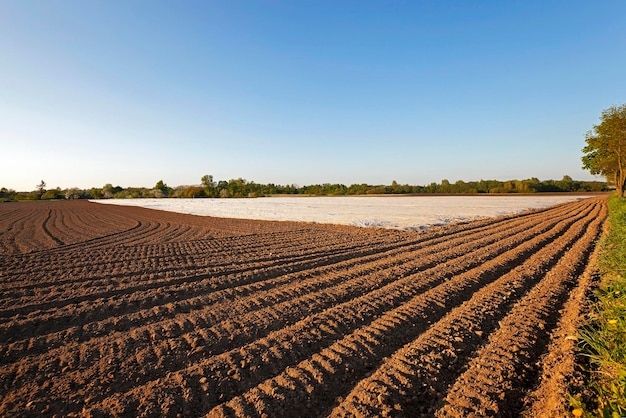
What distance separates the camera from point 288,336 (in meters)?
3.95

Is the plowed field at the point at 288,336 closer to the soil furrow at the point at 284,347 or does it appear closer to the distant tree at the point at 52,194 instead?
the soil furrow at the point at 284,347

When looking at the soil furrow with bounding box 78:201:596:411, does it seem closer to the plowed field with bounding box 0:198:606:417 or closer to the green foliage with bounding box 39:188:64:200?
the plowed field with bounding box 0:198:606:417

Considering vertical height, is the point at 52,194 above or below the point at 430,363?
above

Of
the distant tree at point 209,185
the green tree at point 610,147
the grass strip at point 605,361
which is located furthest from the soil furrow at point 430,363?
the distant tree at point 209,185

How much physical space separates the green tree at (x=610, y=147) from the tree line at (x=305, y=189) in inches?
2139

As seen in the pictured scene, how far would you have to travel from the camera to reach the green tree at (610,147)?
2989 cm

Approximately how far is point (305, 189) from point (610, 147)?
320 feet

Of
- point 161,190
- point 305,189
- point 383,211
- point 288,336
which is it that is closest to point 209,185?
point 161,190

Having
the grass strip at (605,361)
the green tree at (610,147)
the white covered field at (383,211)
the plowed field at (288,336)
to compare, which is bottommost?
the white covered field at (383,211)

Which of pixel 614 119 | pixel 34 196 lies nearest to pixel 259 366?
pixel 614 119

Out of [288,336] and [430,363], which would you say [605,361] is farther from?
[288,336]

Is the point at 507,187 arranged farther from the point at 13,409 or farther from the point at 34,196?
the point at 34,196

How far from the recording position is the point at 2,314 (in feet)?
16.2

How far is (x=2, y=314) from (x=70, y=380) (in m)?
3.07
